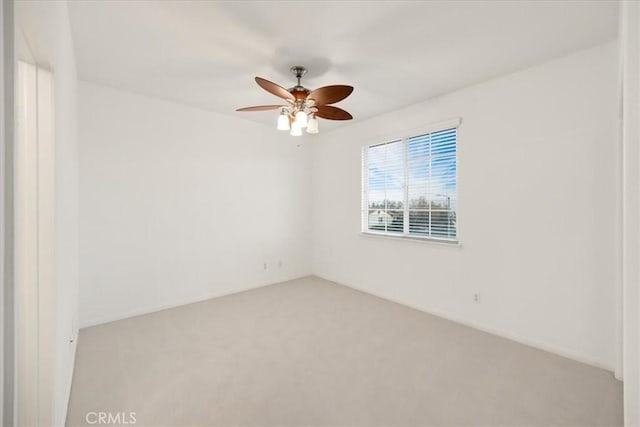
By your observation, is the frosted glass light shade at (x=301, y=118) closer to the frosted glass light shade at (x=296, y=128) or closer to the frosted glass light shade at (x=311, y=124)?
the frosted glass light shade at (x=296, y=128)

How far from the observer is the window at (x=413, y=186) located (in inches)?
138

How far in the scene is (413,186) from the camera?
153 inches

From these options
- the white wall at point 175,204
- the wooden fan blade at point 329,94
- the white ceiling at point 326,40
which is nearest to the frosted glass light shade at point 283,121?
the wooden fan blade at point 329,94

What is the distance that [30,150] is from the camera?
1315mm

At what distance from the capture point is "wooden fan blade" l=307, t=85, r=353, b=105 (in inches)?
91.6

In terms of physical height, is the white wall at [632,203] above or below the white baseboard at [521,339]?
above

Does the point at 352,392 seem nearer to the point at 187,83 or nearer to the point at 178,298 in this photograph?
the point at 178,298

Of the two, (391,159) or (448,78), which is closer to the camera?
(448,78)

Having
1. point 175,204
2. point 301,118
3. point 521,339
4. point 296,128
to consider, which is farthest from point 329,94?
point 521,339

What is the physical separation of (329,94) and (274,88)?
0.45 meters

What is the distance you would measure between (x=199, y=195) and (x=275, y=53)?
2.23 m

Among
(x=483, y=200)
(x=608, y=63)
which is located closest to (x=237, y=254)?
(x=483, y=200)

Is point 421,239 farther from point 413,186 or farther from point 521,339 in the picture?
point 521,339

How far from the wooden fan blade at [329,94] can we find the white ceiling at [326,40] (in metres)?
0.37
